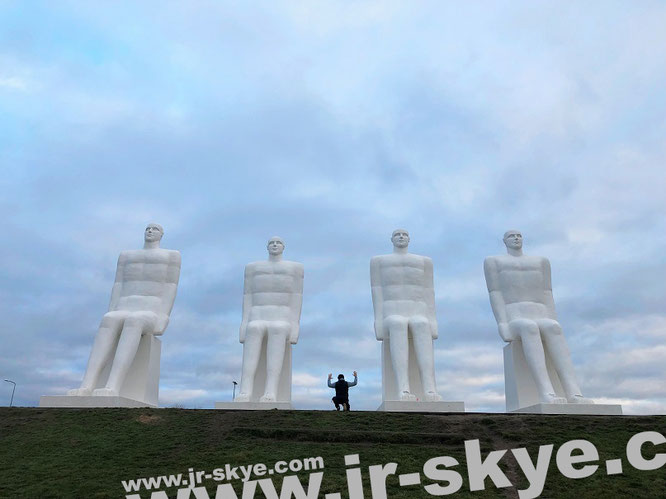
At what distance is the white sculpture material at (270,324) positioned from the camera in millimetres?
16672

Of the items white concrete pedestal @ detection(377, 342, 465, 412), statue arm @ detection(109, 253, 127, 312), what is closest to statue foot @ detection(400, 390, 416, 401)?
white concrete pedestal @ detection(377, 342, 465, 412)

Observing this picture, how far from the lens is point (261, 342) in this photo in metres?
17.0

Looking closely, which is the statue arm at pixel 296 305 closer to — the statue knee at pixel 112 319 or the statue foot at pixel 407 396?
the statue foot at pixel 407 396

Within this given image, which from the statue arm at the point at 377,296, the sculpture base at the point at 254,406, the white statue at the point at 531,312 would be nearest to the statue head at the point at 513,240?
the white statue at the point at 531,312

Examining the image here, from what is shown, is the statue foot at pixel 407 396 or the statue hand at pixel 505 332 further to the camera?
the statue hand at pixel 505 332

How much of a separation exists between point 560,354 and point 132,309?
10.3 m

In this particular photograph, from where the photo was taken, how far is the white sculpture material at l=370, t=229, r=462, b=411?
16.5 metres

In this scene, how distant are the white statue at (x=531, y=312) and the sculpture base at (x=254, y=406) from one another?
5637 millimetres

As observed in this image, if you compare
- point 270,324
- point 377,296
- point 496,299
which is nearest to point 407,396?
point 377,296

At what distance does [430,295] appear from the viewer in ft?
57.8

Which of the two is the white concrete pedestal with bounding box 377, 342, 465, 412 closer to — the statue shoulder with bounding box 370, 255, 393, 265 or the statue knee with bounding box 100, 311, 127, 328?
the statue shoulder with bounding box 370, 255, 393, 265

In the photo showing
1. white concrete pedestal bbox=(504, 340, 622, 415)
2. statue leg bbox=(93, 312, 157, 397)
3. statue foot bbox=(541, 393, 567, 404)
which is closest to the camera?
statue foot bbox=(541, 393, 567, 404)

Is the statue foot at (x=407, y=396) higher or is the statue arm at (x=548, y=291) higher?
the statue arm at (x=548, y=291)

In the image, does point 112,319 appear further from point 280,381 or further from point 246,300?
point 280,381
